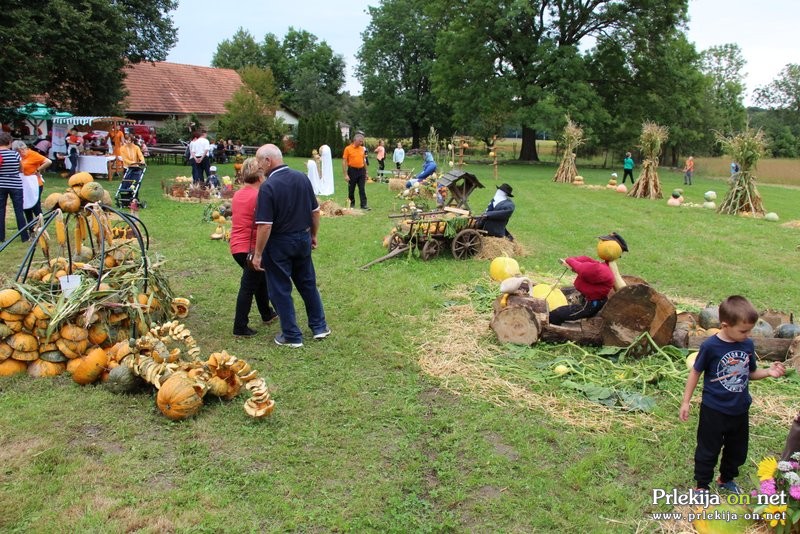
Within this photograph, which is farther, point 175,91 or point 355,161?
point 175,91

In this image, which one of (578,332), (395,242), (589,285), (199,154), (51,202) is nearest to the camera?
(51,202)

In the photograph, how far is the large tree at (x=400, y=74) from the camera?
48.4 m

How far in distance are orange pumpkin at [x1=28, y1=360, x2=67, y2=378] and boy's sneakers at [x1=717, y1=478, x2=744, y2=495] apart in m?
4.81

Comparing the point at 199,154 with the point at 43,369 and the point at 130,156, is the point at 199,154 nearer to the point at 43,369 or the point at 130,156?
the point at 130,156

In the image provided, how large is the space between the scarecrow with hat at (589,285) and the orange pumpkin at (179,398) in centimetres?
331

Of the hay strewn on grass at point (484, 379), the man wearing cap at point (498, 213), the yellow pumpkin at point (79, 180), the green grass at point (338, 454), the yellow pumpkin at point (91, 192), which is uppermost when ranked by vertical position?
the yellow pumpkin at point (79, 180)

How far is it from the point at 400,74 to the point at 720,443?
50.3 metres

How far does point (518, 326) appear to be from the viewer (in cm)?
551

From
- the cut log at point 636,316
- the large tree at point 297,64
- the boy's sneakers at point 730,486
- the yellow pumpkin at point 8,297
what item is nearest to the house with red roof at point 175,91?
the large tree at point 297,64

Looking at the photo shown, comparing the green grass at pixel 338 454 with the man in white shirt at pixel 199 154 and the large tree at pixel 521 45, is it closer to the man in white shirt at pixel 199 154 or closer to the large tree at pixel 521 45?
the man in white shirt at pixel 199 154

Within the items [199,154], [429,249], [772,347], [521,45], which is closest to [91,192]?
[429,249]

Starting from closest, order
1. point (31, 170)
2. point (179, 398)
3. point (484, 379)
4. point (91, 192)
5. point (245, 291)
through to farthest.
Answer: point (179, 398) < point (484, 379) < point (91, 192) < point (245, 291) < point (31, 170)

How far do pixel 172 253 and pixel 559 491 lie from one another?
7.45 metres

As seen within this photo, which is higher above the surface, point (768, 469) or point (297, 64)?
point (297, 64)
